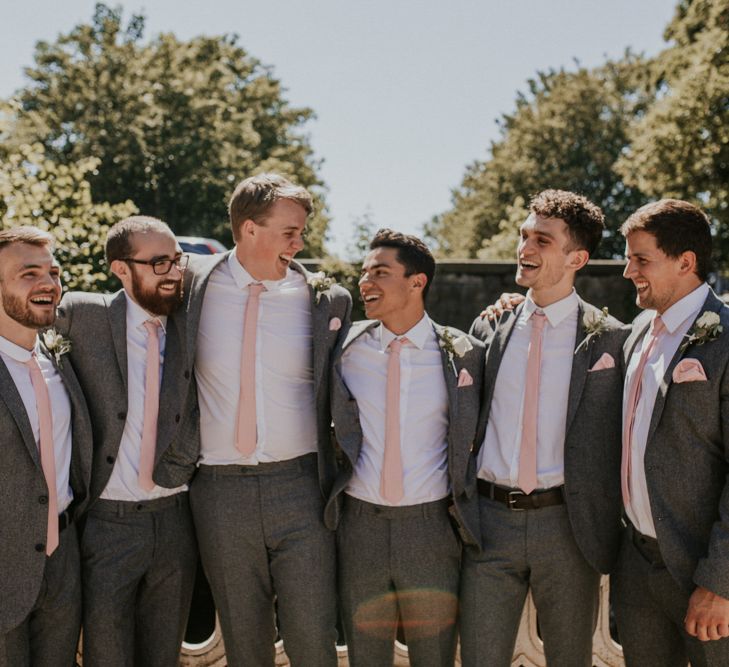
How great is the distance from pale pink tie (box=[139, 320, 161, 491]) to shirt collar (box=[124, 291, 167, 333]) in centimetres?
12

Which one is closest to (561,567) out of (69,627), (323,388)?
(323,388)

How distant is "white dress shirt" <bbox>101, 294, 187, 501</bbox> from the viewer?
3395 mm

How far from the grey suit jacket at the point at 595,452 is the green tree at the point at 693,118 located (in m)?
13.0

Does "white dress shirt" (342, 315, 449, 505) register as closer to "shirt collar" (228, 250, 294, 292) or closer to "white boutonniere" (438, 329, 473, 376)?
"white boutonniere" (438, 329, 473, 376)

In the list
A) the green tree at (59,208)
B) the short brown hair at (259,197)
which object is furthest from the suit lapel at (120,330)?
the green tree at (59,208)

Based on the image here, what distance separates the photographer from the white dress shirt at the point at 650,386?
10.3 feet

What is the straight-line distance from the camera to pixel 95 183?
24062 mm

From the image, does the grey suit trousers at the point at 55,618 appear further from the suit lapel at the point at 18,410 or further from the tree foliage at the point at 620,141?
the tree foliage at the point at 620,141

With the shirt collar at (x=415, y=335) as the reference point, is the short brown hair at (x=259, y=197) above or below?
above

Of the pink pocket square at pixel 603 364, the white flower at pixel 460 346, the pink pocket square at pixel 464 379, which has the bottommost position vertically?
the pink pocket square at pixel 464 379

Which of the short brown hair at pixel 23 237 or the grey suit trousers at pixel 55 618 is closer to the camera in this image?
the grey suit trousers at pixel 55 618

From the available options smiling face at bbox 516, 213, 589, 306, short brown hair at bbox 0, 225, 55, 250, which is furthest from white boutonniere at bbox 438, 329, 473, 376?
short brown hair at bbox 0, 225, 55, 250

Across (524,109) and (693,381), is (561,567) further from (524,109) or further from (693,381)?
(524,109)

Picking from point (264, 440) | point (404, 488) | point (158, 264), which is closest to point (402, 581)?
point (404, 488)
